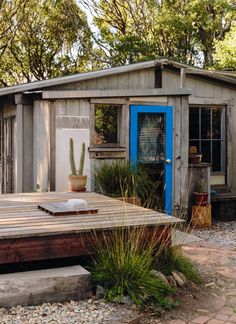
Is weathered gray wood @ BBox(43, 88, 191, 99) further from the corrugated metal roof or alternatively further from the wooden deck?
the wooden deck

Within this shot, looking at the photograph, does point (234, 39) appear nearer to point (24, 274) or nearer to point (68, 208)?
point (68, 208)

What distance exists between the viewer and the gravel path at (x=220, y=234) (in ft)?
21.2

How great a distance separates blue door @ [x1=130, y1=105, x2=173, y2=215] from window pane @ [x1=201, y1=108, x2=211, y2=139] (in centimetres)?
151

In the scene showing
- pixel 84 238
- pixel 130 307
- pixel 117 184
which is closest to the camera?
pixel 130 307

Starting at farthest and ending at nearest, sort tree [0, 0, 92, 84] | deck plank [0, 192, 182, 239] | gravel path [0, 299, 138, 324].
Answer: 1. tree [0, 0, 92, 84]
2. deck plank [0, 192, 182, 239]
3. gravel path [0, 299, 138, 324]

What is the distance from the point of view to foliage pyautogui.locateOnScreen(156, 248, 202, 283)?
163 inches

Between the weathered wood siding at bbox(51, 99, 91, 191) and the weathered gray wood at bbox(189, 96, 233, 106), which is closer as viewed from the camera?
the weathered wood siding at bbox(51, 99, 91, 191)

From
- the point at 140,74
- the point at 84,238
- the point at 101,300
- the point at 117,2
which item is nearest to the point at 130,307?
the point at 101,300

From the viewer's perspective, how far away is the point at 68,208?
14.9ft

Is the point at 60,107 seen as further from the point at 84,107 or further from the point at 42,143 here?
the point at 42,143

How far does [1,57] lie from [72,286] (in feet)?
57.4

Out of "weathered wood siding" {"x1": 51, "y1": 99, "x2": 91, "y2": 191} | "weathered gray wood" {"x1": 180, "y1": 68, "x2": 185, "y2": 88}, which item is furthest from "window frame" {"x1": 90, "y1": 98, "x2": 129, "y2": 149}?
"weathered gray wood" {"x1": 180, "y1": 68, "x2": 185, "y2": 88}

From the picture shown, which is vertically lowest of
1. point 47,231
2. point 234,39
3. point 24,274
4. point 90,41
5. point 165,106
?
point 24,274

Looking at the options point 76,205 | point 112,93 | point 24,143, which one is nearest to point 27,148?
point 24,143
